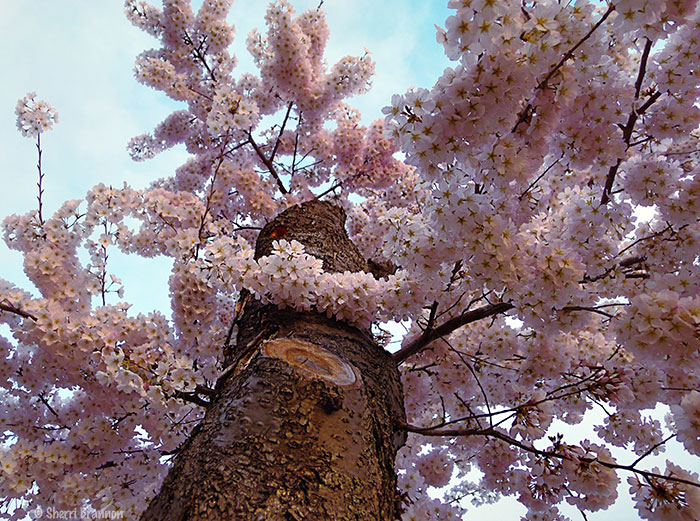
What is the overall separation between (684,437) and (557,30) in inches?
64.6

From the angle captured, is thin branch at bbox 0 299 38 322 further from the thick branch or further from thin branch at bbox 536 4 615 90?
thin branch at bbox 536 4 615 90

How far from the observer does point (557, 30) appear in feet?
4.38

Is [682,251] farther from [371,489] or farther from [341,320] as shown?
[371,489]

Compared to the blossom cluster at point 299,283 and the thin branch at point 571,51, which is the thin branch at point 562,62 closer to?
the thin branch at point 571,51

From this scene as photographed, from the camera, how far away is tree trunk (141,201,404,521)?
1076mm

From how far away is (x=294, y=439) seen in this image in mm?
1254

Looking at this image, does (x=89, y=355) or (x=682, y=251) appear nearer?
(x=682, y=251)

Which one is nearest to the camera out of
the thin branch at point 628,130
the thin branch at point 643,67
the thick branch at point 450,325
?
the thin branch at point 643,67

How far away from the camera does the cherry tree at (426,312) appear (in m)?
1.30

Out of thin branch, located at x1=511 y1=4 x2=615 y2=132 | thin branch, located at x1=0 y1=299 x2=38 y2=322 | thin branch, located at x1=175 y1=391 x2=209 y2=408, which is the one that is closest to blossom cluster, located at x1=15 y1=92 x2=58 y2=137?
thin branch, located at x1=0 y1=299 x2=38 y2=322

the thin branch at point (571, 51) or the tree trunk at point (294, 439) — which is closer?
the tree trunk at point (294, 439)

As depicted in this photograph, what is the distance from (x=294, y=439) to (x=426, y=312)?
1984 millimetres

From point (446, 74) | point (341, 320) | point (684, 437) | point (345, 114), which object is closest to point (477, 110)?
point (446, 74)

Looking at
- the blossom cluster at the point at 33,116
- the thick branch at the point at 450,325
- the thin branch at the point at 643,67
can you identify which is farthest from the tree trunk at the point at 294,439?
the blossom cluster at the point at 33,116
